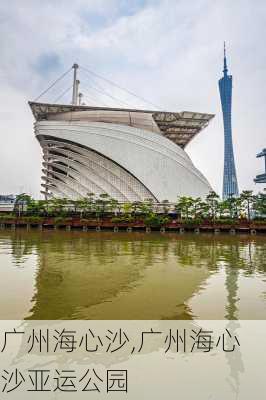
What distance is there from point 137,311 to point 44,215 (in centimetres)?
4038

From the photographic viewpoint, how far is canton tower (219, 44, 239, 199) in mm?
81688

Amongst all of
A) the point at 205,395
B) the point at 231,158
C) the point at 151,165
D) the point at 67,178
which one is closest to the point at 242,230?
the point at 151,165

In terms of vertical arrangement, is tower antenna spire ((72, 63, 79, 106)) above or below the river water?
above

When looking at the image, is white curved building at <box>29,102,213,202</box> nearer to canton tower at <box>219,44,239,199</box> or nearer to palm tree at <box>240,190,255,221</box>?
palm tree at <box>240,190,255,221</box>

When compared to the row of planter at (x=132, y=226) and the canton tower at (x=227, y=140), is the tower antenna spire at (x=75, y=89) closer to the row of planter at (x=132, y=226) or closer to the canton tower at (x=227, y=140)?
the row of planter at (x=132, y=226)

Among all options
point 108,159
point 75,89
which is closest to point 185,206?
point 108,159

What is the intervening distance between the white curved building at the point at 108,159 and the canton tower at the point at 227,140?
1026 inches

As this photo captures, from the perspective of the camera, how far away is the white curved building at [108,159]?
56406mm

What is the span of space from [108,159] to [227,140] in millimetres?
42108

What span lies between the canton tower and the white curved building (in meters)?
26.1

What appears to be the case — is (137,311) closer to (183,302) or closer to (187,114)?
(183,302)

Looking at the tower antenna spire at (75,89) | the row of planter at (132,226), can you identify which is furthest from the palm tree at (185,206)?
the tower antenna spire at (75,89)

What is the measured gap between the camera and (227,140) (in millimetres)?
83375

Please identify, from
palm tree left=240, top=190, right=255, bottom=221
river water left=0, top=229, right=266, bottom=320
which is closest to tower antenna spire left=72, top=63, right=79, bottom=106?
palm tree left=240, top=190, right=255, bottom=221
